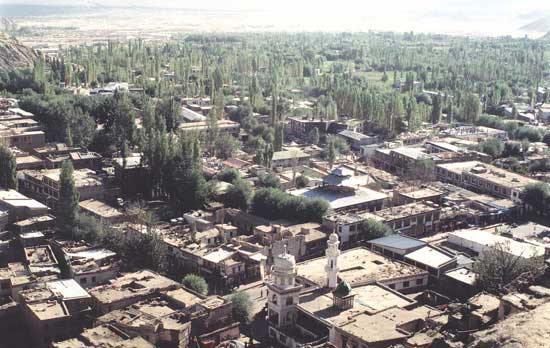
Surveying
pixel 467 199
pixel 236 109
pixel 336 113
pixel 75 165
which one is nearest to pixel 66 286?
pixel 75 165

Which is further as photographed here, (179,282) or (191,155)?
(191,155)

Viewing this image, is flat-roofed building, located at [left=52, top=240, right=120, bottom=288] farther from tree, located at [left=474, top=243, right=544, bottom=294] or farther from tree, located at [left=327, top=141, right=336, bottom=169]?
tree, located at [left=327, top=141, right=336, bottom=169]

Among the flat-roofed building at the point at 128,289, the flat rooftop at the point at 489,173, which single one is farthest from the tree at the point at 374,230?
the flat rooftop at the point at 489,173

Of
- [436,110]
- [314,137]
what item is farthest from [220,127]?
[436,110]

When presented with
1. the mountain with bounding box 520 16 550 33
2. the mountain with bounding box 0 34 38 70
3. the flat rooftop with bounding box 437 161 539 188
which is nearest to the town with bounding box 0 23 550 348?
the flat rooftop with bounding box 437 161 539 188

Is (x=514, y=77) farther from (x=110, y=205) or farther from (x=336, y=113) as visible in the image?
(x=110, y=205)

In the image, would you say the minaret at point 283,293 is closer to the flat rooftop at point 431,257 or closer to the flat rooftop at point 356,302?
the flat rooftop at point 356,302
